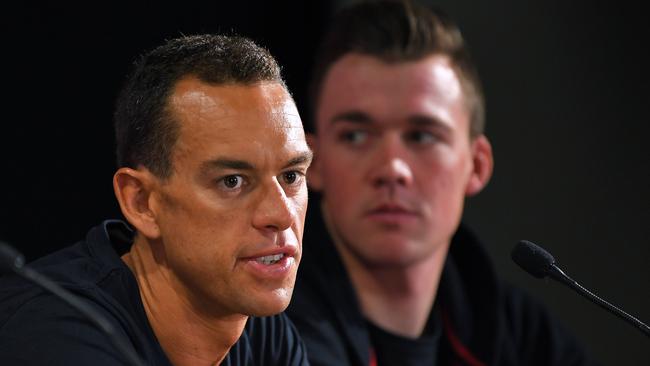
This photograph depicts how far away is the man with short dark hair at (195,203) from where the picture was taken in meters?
1.28

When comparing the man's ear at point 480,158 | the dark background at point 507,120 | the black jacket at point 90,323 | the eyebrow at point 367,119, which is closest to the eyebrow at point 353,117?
the eyebrow at point 367,119

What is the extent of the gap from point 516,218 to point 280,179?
1.50 metres

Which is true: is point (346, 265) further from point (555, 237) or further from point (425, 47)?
point (555, 237)

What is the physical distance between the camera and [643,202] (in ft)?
7.61

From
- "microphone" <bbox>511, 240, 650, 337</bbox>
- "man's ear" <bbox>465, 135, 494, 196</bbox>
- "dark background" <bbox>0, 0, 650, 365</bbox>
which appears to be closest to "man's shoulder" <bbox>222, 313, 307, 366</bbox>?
"microphone" <bbox>511, 240, 650, 337</bbox>

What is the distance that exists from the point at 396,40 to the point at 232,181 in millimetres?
812

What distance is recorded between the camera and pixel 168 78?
1313 millimetres

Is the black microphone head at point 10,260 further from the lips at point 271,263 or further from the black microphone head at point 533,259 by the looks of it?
the black microphone head at point 533,259

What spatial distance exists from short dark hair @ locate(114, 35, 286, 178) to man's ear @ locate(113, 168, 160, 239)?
0.6 inches

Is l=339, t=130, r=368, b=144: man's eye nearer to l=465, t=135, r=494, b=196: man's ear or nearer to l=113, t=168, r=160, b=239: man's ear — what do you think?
l=465, t=135, r=494, b=196: man's ear

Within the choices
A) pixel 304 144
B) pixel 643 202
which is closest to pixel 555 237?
pixel 643 202

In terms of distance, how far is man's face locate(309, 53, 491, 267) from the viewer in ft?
6.37

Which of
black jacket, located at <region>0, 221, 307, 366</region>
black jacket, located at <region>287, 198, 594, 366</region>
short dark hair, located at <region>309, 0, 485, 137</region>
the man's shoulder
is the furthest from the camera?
short dark hair, located at <region>309, 0, 485, 137</region>

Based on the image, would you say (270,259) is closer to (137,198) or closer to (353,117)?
(137,198)
